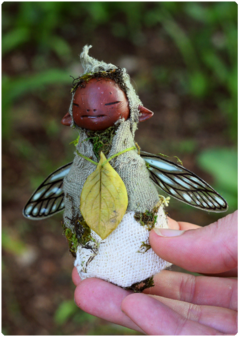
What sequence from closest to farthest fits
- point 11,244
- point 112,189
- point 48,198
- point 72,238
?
point 112,189
point 72,238
point 48,198
point 11,244

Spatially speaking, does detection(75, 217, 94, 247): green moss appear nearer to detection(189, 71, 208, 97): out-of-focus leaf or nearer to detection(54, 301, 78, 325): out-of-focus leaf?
A: detection(54, 301, 78, 325): out-of-focus leaf

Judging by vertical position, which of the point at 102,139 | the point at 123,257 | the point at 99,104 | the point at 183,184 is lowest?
the point at 123,257

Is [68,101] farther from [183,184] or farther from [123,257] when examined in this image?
[123,257]

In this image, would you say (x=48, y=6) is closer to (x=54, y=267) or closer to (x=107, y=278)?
(x=54, y=267)

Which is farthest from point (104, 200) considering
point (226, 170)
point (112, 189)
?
point (226, 170)

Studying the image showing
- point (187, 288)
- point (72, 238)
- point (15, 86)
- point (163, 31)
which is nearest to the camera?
point (72, 238)

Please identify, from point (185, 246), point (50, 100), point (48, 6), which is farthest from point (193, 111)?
point (185, 246)
